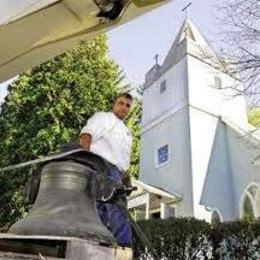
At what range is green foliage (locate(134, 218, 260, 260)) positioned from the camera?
795 cm

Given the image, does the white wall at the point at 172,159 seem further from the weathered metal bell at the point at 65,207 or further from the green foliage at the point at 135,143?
the weathered metal bell at the point at 65,207

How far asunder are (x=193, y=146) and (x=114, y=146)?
10.8 metres

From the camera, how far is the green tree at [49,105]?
16.3m

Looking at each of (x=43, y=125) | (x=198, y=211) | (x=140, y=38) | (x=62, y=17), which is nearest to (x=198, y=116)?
(x=198, y=211)

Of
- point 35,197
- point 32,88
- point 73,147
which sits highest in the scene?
point 32,88

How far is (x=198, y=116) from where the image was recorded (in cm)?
1420

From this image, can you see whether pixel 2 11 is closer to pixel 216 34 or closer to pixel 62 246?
pixel 62 246

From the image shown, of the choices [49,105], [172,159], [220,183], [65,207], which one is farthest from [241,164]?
[65,207]

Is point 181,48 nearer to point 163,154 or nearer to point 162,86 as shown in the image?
point 162,86

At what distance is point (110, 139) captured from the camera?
9.53ft

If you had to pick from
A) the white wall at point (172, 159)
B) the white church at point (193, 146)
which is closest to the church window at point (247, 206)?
the white church at point (193, 146)

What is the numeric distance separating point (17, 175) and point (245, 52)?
1097 cm

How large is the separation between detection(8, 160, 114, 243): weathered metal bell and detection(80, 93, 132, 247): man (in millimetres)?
427

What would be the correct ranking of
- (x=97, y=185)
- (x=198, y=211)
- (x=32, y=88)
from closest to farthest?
(x=97, y=185), (x=198, y=211), (x=32, y=88)
